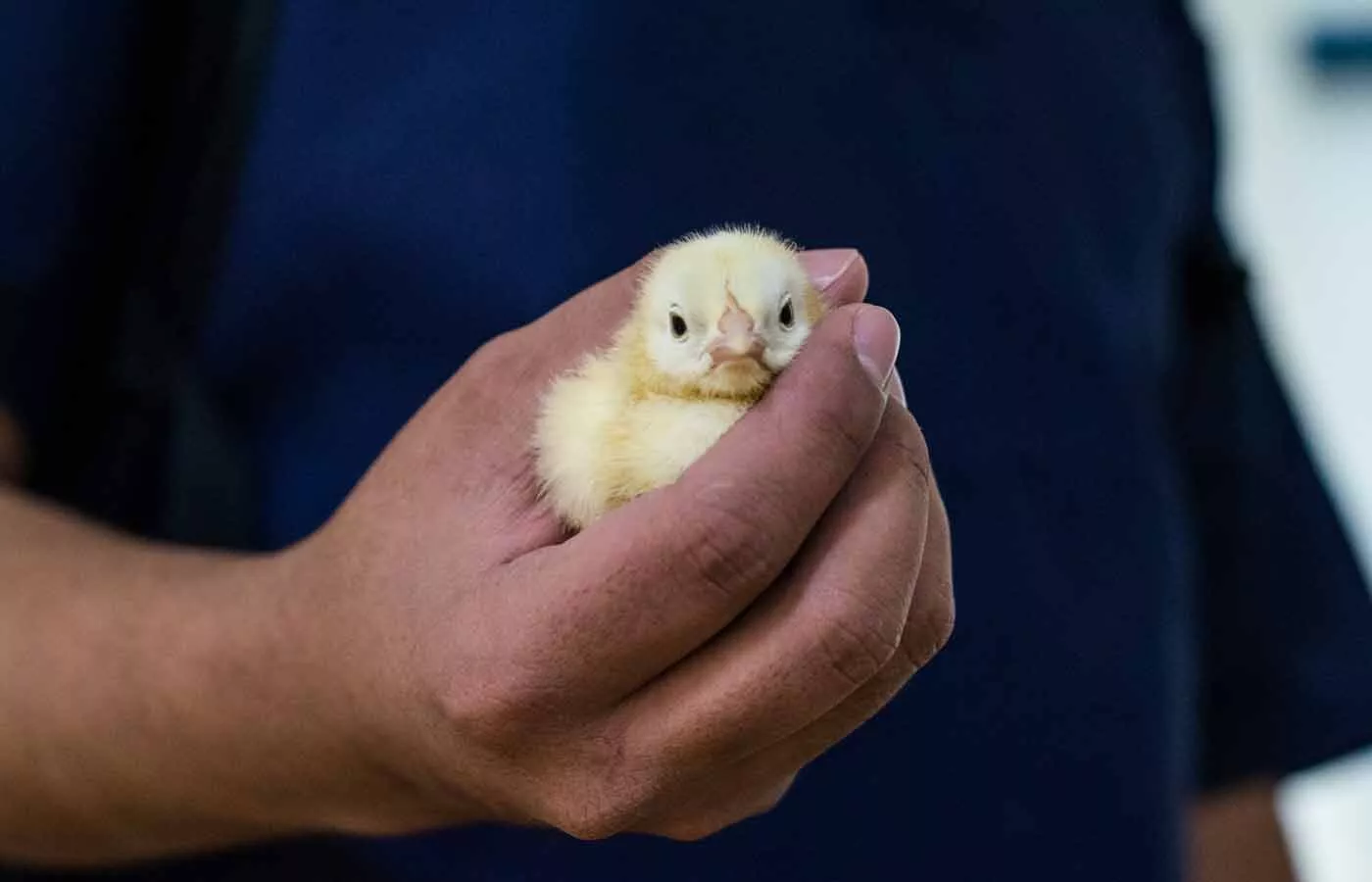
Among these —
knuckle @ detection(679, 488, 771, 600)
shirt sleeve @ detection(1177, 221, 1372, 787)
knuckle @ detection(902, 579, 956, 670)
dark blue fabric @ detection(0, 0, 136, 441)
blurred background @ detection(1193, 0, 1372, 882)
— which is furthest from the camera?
blurred background @ detection(1193, 0, 1372, 882)

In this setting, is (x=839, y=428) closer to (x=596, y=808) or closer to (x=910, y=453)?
(x=910, y=453)

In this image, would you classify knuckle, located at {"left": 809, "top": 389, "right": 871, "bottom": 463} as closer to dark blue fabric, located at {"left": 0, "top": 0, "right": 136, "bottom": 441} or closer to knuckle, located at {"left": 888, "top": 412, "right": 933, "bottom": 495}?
knuckle, located at {"left": 888, "top": 412, "right": 933, "bottom": 495}

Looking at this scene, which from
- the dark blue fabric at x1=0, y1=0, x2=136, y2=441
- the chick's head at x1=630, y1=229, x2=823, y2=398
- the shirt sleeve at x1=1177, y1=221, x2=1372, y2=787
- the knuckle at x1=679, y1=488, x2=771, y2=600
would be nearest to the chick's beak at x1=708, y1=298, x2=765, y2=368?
the chick's head at x1=630, y1=229, x2=823, y2=398

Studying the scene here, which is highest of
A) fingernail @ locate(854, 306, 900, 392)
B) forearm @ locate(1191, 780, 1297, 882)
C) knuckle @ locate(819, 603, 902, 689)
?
fingernail @ locate(854, 306, 900, 392)

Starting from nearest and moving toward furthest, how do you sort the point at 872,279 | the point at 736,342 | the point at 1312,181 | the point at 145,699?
the point at 736,342 < the point at 145,699 < the point at 872,279 < the point at 1312,181

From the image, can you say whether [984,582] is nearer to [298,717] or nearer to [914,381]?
[914,381]

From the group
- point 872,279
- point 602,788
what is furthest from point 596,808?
point 872,279
